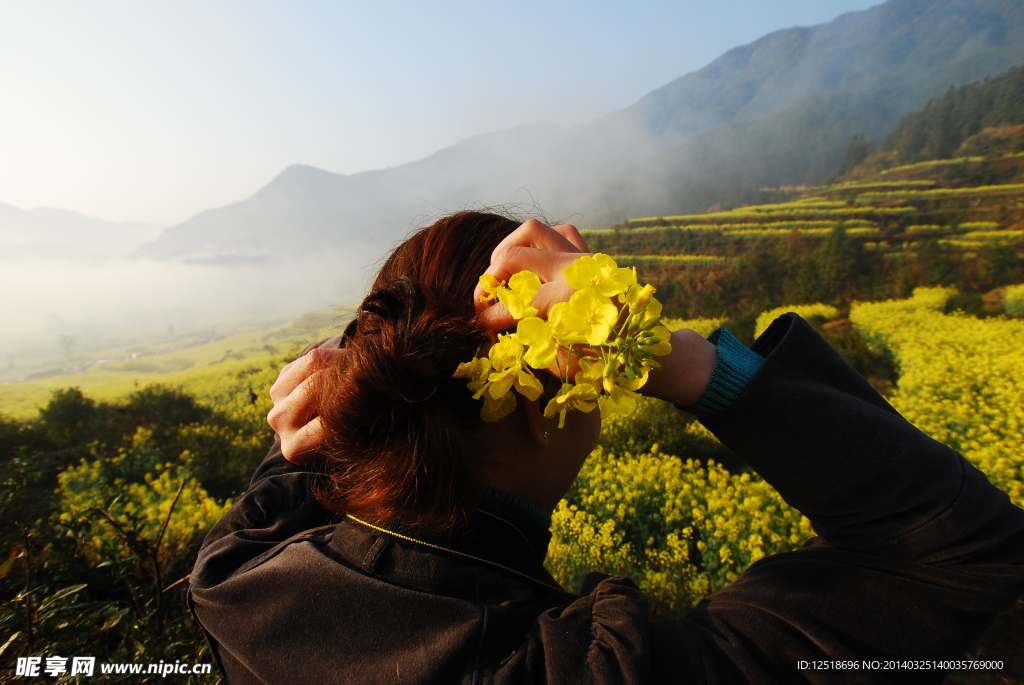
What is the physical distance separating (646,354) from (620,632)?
1.87ft

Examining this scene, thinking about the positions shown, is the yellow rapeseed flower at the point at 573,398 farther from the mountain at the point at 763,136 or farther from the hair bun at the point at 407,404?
the mountain at the point at 763,136

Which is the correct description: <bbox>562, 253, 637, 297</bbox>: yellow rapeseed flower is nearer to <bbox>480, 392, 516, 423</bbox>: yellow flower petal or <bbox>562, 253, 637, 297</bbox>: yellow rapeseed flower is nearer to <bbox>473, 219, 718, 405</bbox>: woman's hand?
<bbox>473, 219, 718, 405</bbox>: woman's hand

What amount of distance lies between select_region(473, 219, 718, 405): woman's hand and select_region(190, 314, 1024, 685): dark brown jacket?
12cm

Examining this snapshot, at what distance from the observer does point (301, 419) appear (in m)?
1.28

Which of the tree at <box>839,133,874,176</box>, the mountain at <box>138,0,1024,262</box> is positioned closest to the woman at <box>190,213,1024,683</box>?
the mountain at <box>138,0,1024,262</box>

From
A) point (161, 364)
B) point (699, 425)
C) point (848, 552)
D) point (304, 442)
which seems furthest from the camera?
point (161, 364)

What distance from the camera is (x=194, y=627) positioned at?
5.85 feet

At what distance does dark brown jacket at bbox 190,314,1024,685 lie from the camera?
0.81 metres

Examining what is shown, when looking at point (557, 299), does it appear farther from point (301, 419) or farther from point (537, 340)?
point (301, 419)

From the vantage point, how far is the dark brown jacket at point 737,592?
0.81m

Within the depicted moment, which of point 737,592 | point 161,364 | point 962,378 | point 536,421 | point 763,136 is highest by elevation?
point 763,136

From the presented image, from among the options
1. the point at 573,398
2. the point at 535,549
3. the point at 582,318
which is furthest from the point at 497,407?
the point at 535,549

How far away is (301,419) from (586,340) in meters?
1.00

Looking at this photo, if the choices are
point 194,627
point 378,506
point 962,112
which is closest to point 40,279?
point 194,627
